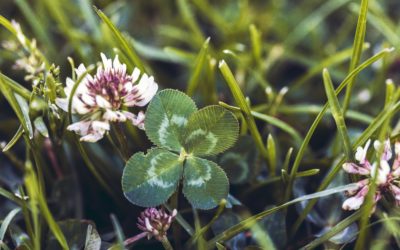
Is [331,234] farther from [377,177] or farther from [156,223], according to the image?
[156,223]

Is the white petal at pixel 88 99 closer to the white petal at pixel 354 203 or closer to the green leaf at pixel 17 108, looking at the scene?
the green leaf at pixel 17 108

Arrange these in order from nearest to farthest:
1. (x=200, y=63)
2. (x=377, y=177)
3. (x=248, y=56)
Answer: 1. (x=377, y=177)
2. (x=200, y=63)
3. (x=248, y=56)

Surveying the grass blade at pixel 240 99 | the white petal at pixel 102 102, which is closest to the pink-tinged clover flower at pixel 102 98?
the white petal at pixel 102 102

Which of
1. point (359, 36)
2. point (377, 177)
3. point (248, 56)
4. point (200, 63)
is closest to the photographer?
point (377, 177)

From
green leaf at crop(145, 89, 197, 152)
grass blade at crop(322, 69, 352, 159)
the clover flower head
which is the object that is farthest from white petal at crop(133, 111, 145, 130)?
grass blade at crop(322, 69, 352, 159)

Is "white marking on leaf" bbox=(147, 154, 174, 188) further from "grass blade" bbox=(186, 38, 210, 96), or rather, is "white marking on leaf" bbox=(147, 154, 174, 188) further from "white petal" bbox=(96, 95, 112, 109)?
"grass blade" bbox=(186, 38, 210, 96)

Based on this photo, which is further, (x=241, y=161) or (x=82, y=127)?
(x=241, y=161)

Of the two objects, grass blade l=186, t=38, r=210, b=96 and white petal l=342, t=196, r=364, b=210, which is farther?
grass blade l=186, t=38, r=210, b=96

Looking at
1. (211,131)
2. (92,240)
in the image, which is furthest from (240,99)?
(92,240)
